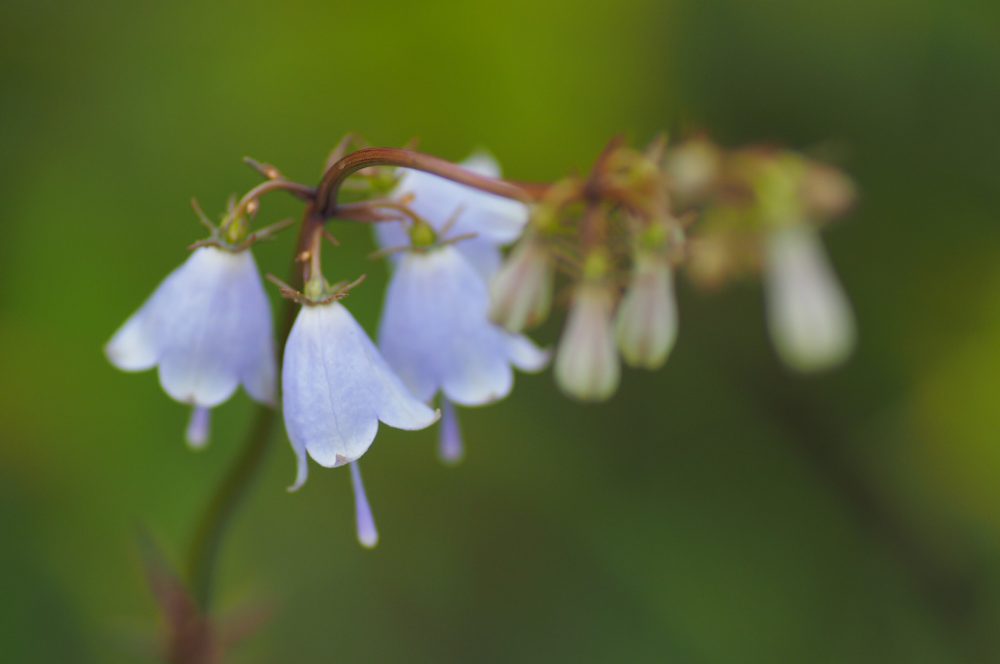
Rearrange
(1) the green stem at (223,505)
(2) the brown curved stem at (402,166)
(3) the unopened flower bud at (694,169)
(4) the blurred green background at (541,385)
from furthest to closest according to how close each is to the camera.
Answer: (4) the blurred green background at (541,385) < (3) the unopened flower bud at (694,169) < (1) the green stem at (223,505) < (2) the brown curved stem at (402,166)

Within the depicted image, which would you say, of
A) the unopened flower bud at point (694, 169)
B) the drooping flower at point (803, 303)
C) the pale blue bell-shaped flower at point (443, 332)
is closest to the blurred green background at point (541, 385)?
the drooping flower at point (803, 303)

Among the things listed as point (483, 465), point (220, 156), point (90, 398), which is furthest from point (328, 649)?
point (220, 156)

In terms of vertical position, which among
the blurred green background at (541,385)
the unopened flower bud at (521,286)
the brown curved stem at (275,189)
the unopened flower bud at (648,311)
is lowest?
the blurred green background at (541,385)

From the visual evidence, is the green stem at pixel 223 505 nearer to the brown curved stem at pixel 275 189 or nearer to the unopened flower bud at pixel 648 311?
the brown curved stem at pixel 275 189

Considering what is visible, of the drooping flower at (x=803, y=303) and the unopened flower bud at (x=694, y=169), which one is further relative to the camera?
the drooping flower at (x=803, y=303)

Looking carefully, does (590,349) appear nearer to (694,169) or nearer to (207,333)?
(207,333)

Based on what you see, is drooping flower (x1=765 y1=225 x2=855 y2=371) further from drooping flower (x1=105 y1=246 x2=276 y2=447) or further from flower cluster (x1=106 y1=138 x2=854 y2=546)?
drooping flower (x1=105 y1=246 x2=276 y2=447)

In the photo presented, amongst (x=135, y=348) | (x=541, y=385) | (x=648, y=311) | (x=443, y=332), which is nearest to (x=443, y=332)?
(x=443, y=332)

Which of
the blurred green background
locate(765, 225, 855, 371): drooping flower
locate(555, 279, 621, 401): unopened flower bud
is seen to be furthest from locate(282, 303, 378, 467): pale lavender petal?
the blurred green background
